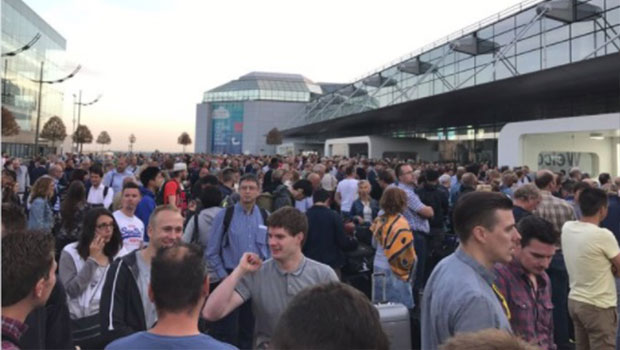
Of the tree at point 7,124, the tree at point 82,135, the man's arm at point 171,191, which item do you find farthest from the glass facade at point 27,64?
the man's arm at point 171,191

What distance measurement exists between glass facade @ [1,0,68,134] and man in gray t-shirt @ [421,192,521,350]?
53032 mm

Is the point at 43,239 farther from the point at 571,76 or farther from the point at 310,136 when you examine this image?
the point at 310,136

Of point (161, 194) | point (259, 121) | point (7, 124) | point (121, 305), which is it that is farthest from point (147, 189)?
point (259, 121)

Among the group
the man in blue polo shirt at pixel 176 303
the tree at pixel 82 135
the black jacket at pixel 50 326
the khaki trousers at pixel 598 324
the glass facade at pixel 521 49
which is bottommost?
the khaki trousers at pixel 598 324

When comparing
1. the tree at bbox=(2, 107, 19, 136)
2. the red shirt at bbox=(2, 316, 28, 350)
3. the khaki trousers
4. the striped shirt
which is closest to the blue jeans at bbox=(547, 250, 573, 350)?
the khaki trousers

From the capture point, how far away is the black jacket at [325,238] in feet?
18.4

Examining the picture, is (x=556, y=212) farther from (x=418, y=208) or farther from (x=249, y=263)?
(x=249, y=263)

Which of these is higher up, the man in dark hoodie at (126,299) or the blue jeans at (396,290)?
the man in dark hoodie at (126,299)

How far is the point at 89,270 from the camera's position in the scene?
11.2 feet

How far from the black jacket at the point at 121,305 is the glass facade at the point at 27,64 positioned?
5147 cm

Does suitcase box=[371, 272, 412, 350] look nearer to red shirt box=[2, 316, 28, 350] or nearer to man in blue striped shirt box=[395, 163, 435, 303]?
red shirt box=[2, 316, 28, 350]

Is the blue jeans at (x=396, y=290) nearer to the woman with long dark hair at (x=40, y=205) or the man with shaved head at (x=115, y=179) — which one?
the woman with long dark hair at (x=40, y=205)

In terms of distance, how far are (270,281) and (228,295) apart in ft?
1.00

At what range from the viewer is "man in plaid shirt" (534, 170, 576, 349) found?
12.5ft
